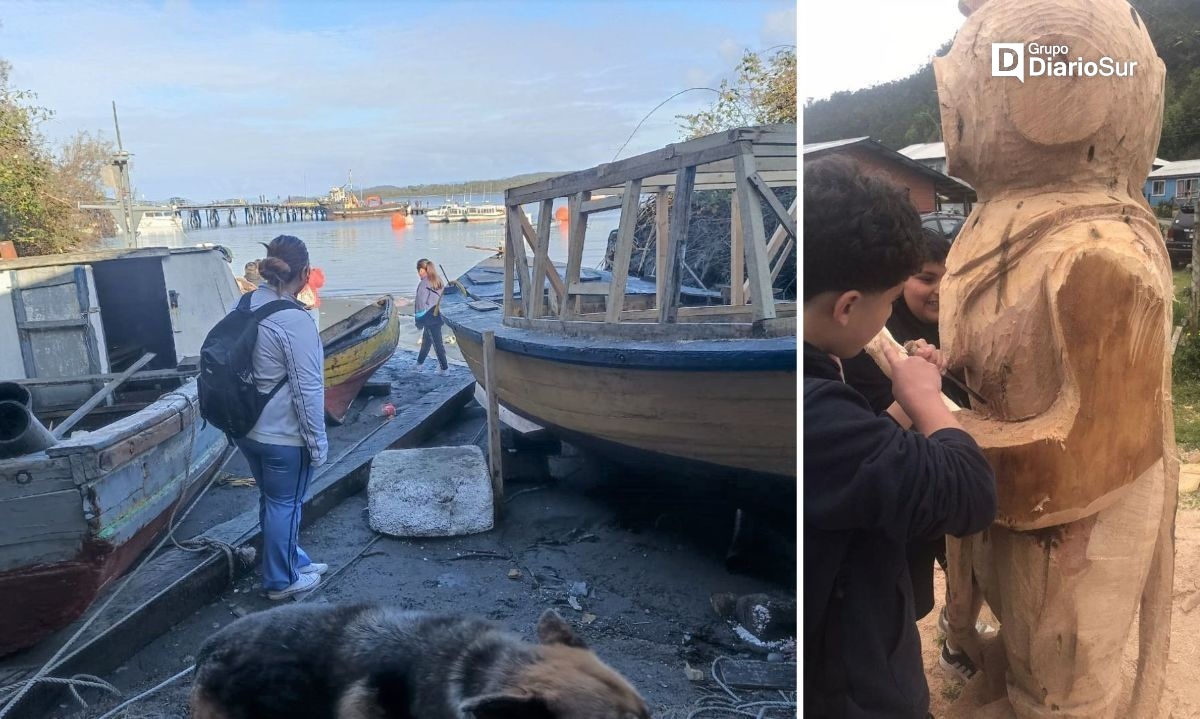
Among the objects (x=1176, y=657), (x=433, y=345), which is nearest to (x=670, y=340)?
(x=1176, y=657)

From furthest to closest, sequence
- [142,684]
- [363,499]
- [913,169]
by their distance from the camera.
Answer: [363,499]
[142,684]
[913,169]

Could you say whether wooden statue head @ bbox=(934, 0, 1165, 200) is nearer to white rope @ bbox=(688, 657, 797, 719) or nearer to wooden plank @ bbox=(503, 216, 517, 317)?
white rope @ bbox=(688, 657, 797, 719)

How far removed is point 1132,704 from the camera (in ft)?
4.44

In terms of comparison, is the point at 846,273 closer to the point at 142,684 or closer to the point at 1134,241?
the point at 1134,241

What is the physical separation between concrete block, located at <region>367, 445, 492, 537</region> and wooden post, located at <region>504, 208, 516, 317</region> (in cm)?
86

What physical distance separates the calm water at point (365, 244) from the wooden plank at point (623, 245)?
36 cm

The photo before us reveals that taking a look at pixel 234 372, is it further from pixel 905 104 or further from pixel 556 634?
pixel 905 104

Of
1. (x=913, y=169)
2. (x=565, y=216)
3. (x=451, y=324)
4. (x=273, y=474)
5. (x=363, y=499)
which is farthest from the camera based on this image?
(x=451, y=324)

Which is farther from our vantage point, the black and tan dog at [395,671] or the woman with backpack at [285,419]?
the woman with backpack at [285,419]

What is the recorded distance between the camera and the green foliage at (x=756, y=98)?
1845mm

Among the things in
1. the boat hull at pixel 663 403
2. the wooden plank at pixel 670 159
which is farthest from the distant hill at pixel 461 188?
the boat hull at pixel 663 403

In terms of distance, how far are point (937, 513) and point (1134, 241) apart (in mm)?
500

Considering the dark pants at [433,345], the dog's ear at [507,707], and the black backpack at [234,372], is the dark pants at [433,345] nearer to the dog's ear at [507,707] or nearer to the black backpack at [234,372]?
the black backpack at [234,372]

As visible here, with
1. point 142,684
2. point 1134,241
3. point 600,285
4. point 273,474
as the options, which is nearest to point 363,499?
point 273,474
